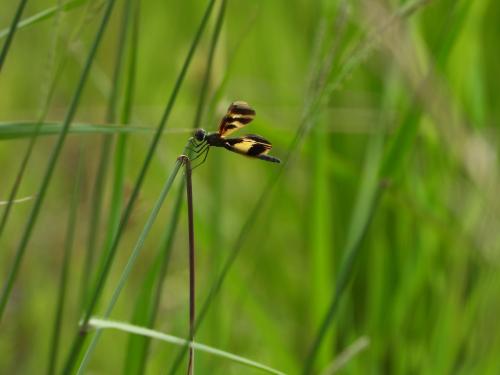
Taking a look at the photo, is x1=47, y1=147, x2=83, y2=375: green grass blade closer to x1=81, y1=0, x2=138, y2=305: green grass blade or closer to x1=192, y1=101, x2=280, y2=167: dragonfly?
x1=81, y1=0, x2=138, y2=305: green grass blade

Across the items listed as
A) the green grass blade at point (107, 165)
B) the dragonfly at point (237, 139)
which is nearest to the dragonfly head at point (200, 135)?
the dragonfly at point (237, 139)

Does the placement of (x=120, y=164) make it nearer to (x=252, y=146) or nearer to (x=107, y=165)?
(x=107, y=165)

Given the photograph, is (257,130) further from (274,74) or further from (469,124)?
(274,74)

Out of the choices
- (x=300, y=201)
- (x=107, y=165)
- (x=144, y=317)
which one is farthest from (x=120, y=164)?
(x=300, y=201)

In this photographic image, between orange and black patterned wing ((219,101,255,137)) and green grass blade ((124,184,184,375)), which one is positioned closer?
orange and black patterned wing ((219,101,255,137))

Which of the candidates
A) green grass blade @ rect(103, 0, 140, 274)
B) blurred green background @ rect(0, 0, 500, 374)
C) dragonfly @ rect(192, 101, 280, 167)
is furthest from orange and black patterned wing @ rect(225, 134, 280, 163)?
green grass blade @ rect(103, 0, 140, 274)

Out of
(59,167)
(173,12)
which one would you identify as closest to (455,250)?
(59,167)
